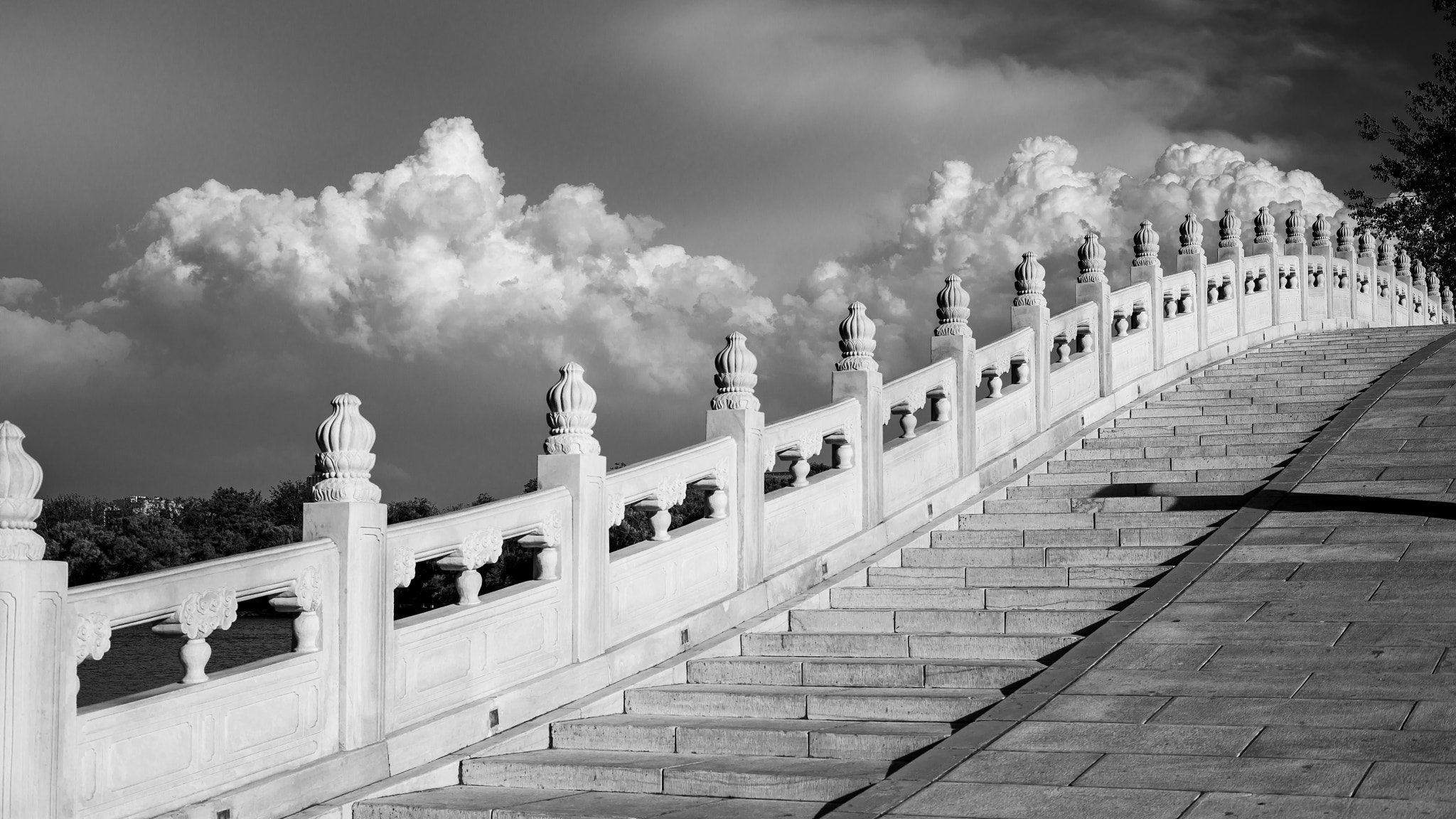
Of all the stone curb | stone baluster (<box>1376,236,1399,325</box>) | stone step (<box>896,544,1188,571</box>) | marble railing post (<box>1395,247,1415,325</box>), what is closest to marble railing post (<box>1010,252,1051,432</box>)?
the stone curb

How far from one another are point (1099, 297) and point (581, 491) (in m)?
10.0

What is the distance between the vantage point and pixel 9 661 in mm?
5574

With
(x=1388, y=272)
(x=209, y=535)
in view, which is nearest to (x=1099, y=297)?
(x=1388, y=272)

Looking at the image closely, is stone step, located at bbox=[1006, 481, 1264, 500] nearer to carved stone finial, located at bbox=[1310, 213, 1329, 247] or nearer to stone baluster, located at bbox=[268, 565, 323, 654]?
stone baluster, located at bbox=[268, 565, 323, 654]

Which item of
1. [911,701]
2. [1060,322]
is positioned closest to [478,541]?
[911,701]

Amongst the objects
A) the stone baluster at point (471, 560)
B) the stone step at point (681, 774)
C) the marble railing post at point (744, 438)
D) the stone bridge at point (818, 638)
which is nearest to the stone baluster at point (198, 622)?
the stone bridge at point (818, 638)

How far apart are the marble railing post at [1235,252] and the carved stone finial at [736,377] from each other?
14.0 m

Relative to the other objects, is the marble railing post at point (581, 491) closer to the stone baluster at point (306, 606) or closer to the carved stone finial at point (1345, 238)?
the stone baluster at point (306, 606)

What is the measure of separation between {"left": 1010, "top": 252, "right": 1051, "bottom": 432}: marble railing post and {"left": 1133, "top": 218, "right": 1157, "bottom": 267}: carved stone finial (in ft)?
14.3

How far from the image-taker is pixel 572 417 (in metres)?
8.82

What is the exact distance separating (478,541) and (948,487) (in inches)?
234

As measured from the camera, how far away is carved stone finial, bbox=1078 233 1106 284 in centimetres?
1717

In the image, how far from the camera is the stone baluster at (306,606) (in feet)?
22.8

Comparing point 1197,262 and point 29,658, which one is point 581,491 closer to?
point 29,658
